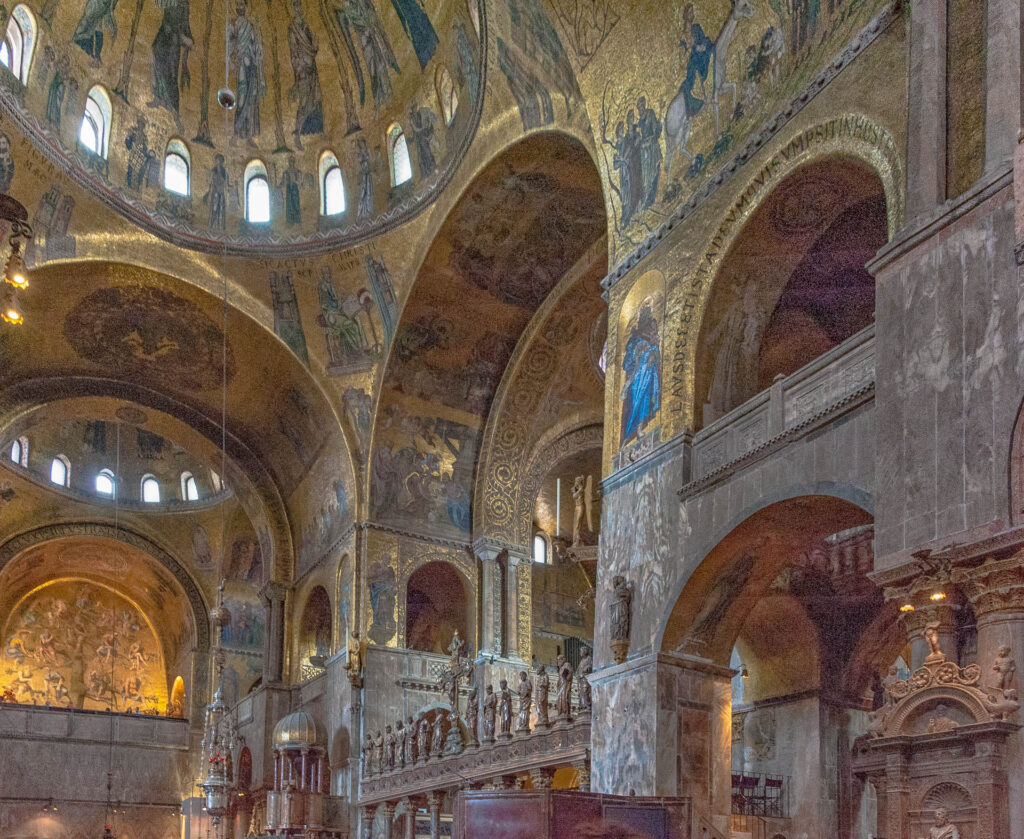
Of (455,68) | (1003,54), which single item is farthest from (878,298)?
(455,68)

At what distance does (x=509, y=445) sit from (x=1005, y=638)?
1644 centimetres

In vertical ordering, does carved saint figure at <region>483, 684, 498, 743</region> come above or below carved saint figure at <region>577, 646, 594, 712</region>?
below

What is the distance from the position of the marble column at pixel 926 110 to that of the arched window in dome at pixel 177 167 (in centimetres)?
1698

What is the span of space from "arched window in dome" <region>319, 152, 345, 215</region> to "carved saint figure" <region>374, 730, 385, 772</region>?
10636mm

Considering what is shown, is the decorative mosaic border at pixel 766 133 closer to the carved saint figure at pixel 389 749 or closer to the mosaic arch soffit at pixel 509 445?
the mosaic arch soffit at pixel 509 445

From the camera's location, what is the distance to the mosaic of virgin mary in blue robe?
46.3 feet

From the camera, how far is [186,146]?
79.0 feet

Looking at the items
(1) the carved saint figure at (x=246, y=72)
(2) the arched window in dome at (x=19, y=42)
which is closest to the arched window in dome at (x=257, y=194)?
(1) the carved saint figure at (x=246, y=72)

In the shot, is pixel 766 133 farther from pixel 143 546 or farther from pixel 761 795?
pixel 143 546

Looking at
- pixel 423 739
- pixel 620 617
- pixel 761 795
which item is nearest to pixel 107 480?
pixel 423 739

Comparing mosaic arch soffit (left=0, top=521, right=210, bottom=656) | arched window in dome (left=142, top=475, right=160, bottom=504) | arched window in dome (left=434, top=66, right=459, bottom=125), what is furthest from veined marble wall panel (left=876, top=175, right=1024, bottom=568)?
arched window in dome (left=142, top=475, right=160, bottom=504)

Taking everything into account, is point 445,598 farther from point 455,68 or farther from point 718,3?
point 718,3

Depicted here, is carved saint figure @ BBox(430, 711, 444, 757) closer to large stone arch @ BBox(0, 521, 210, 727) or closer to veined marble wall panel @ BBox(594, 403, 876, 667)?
veined marble wall panel @ BBox(594, 403, 876, 667)

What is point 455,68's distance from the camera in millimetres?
21047
